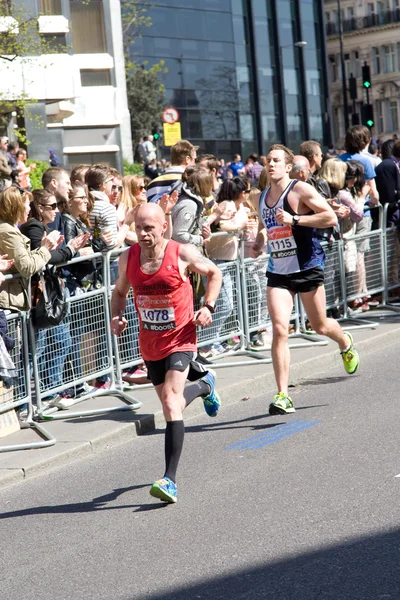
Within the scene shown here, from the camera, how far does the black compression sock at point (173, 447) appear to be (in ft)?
21.5

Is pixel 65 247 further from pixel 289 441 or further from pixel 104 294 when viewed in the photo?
pixel 289 441

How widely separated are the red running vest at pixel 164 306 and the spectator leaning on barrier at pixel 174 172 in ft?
12.6

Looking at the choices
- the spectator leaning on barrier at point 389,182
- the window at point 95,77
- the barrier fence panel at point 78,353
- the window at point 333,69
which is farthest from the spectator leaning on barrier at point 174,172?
the window at point 333,69

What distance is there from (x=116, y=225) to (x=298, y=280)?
2.06 metres

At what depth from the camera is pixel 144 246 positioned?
22.4ft

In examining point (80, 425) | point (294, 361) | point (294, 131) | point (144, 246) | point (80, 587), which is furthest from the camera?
point (294, 131)

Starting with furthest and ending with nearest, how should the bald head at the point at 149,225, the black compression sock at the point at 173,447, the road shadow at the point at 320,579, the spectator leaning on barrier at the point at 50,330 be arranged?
the spectator leaning on barrier at the point at 50,330
the bald head at the point at 149,225
the black compression sock at the point at 173,447
the road shadow at the point at 320,579

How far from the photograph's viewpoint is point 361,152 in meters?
13.8

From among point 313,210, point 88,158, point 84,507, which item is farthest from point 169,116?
point 84,507

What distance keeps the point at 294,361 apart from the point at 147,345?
396 centimetres

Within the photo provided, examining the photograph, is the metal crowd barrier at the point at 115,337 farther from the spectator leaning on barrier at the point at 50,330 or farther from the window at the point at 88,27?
the window at the point at 88,27

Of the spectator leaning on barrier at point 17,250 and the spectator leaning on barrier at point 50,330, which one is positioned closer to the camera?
the spectator leaning on barrier at point 17,250

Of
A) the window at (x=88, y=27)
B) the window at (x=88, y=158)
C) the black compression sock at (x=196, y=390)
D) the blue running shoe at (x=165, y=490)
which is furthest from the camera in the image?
the window at (x=88, y=158)

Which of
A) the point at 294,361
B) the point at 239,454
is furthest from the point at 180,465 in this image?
the point at 294,361
